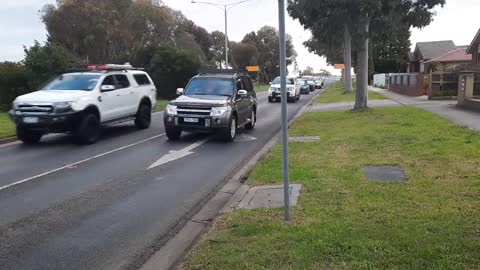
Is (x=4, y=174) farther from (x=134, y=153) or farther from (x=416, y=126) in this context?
(x=416, y=126)

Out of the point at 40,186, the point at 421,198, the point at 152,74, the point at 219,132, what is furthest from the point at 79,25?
the point at 421,198

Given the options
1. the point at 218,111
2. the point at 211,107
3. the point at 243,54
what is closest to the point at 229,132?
the point at 218,111

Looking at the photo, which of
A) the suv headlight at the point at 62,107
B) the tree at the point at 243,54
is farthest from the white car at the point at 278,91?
the tree at the point at 243,54

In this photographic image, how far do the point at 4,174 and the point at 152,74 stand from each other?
30.7 meters

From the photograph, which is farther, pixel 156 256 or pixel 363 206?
pixel 363 206

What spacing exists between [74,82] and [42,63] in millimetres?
13373

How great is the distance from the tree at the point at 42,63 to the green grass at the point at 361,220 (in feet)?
64.1

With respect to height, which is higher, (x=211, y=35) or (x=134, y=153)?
(x=211, y=35)

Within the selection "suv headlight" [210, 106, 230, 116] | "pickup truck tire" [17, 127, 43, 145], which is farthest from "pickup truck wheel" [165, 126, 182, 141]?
"pickup truck tire" [17, 127, 43, 145]

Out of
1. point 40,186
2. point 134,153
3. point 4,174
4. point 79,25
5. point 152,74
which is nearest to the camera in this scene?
point 40,186

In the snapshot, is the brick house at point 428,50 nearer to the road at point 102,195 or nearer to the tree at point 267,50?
the tree at point 267,50

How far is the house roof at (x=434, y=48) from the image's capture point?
6431cm

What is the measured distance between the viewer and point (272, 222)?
589cm

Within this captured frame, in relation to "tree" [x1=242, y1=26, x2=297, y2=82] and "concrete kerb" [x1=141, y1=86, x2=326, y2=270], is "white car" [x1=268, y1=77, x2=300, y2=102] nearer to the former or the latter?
"concrete kerb" [x1=141, y1=86, x2=326, y2=270]
